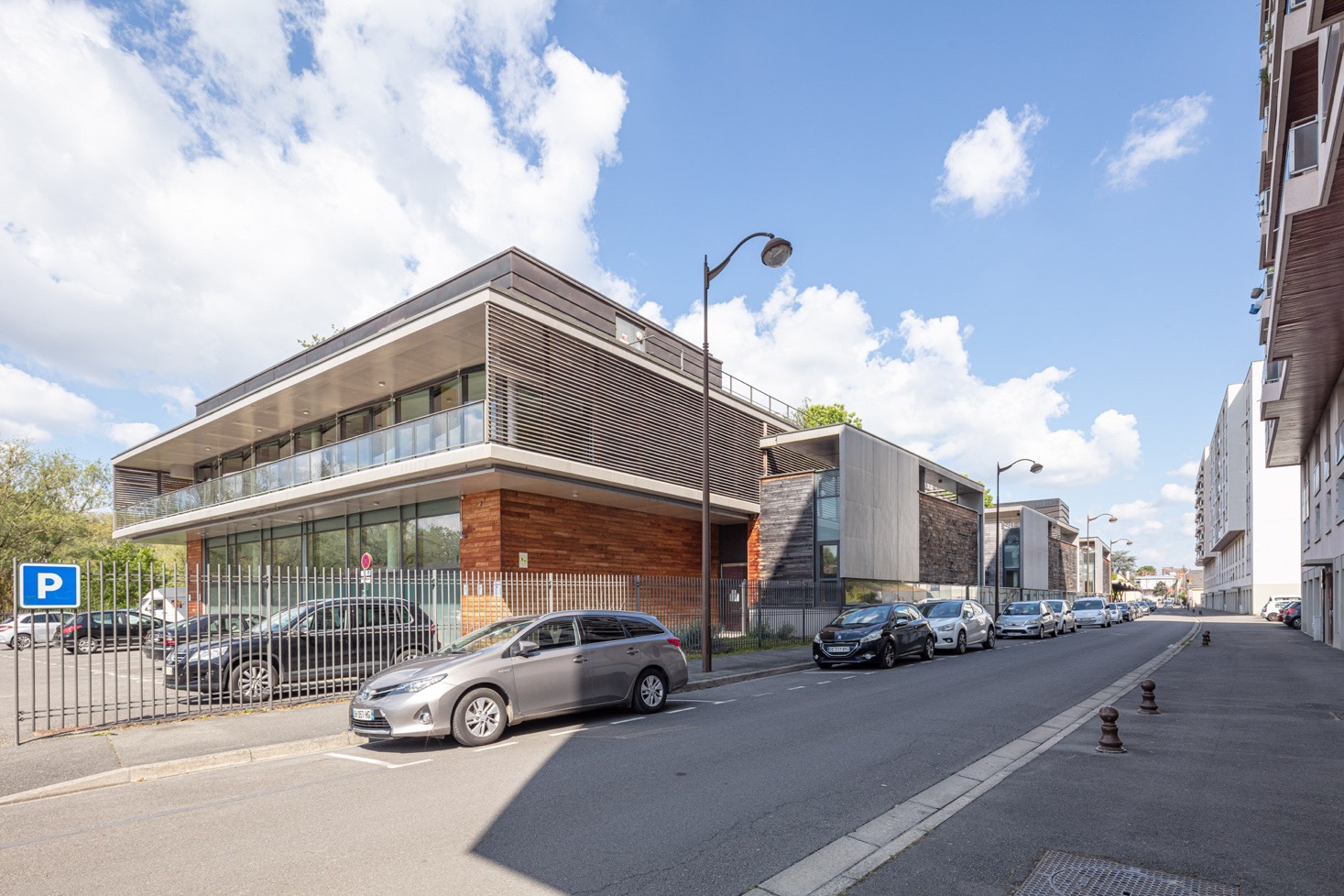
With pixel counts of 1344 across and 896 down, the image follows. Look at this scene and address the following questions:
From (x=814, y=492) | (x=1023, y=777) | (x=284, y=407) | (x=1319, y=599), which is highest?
(x=284, y=407)

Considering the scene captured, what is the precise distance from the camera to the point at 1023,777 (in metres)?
6.89

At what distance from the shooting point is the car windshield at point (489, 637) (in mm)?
9672

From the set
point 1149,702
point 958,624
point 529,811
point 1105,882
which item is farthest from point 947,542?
point 1105,882

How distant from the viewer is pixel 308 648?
41.3ft

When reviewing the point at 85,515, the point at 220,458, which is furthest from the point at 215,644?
the point at 85,515

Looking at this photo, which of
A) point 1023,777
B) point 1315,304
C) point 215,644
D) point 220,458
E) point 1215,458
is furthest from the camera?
point 1215,458

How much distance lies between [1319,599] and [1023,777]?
3105 cm

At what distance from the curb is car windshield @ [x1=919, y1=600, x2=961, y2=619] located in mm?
17597

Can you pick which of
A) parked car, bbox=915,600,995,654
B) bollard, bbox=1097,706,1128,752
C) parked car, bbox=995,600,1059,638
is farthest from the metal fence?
parked car, bbox=995,600,1059,638

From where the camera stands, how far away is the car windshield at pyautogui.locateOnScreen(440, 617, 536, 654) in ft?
31.7

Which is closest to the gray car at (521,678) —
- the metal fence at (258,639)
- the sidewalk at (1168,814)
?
the metal fence at (258,639)

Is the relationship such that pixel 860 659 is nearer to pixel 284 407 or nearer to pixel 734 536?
pixel 734 536

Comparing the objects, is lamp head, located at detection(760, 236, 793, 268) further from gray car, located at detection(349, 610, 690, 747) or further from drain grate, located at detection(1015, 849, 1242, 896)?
drain grate, located at detection(1015, 849, 1242, 896)

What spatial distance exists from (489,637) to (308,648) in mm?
4544
